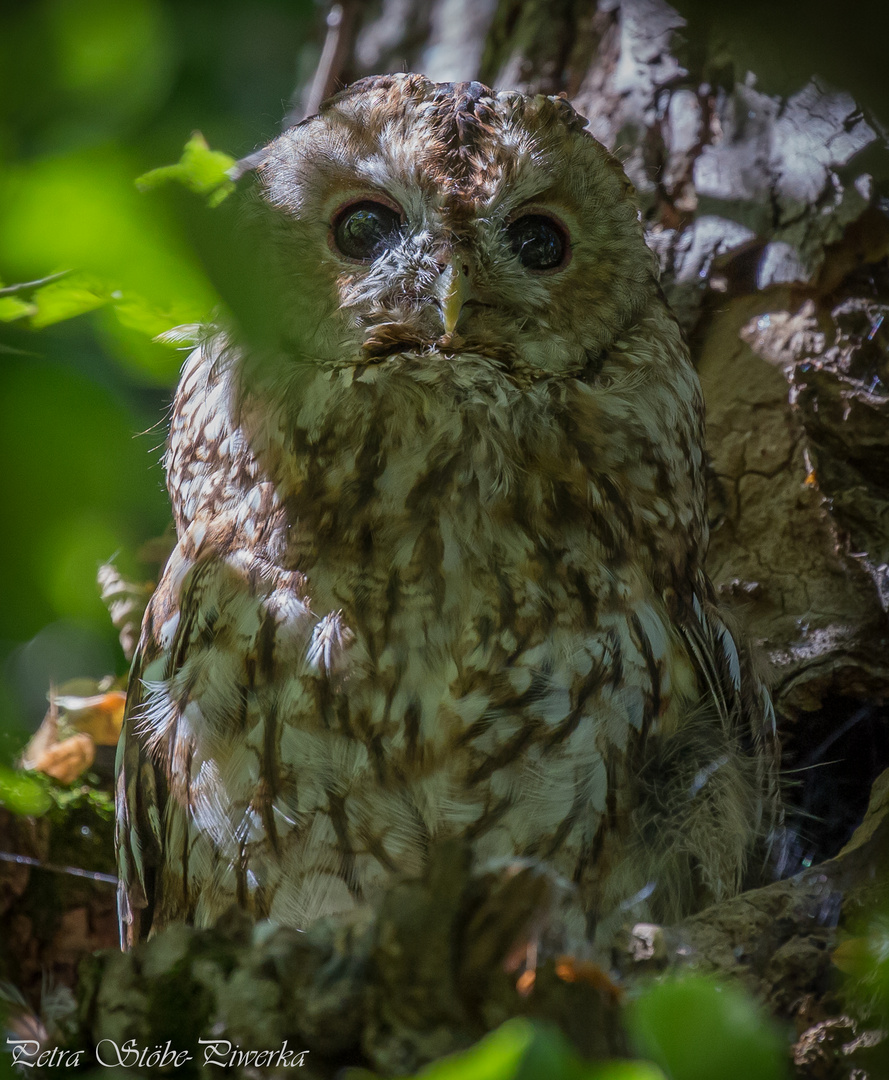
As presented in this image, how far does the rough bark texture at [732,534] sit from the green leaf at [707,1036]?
0.36 metres

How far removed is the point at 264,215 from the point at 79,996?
99 cm

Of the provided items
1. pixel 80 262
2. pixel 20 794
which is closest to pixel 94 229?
pixel 80 262

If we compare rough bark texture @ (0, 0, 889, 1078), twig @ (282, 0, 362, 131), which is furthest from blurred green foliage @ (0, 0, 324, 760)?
twig @ (282, 0, 362, 131)

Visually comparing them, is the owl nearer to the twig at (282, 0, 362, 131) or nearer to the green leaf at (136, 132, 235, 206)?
the green leaf at (136, 132, 235, 206)

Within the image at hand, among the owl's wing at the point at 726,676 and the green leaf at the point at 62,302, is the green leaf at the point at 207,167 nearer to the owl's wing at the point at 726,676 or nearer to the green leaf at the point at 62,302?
the green leaf at the point at 62,302

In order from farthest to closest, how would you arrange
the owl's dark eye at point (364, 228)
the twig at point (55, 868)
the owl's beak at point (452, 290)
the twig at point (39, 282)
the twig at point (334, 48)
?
1. the twig at point (334, 48)
2. the twig at point (55, 868)
3. the owl's dark eye at point (364, 228)
4. the owl's beak at point (452, 290)
5. the twig at point (39, 282)

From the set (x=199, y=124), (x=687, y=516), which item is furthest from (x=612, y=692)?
(x=199, y=124)

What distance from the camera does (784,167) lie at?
2.11 metres

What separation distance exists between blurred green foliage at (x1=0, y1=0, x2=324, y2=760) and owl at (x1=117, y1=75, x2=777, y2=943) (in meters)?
0.68

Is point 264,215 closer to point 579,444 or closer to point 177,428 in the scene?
point 177,428

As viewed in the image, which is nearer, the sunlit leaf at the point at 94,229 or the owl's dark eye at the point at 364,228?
the sunlit leaf at the point at 94,229

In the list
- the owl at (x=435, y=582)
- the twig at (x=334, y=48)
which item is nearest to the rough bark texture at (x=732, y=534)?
the twig at (x=334, y=48)

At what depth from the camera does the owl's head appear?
4.88 ft

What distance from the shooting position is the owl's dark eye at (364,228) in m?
1.54
